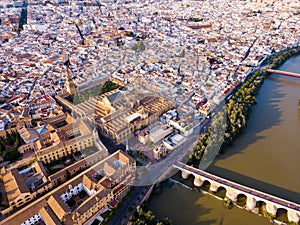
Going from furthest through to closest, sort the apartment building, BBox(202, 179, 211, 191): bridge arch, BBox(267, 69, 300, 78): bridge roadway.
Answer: BBox(267, 69, 300, 78): bridge roadway → BBox(202, 179, 211, 191): bridge arch → the apartment building

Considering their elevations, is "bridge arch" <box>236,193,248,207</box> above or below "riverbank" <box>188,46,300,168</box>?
below

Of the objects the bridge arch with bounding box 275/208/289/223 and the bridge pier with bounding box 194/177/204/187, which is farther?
the bridge pier with bounding box 194/177/204/187

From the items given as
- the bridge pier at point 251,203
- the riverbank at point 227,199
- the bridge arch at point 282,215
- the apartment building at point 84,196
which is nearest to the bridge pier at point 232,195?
the riverbank at point 227,199

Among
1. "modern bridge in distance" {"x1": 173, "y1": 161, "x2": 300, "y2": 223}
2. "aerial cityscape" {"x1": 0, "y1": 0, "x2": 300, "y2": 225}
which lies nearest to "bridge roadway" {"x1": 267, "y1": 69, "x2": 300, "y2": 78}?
"aerial cityscape" {"x1": 0, "y1": 0, "x2": 300, "y2": 225}

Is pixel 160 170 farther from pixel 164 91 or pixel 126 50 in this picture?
pixel 126 50

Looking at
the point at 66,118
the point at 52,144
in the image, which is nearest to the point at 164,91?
the point at 66,118

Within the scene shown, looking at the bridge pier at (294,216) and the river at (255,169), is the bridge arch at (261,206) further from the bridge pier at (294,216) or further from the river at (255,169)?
the bridge pier at (294,216)

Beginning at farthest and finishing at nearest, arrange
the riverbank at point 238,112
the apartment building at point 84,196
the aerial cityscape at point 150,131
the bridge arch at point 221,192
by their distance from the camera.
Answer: the riverbank at point 238,112 → the bridge arch at point 221,192 → the aerial cityscape at point 150,131 → the apartment building at point 84,196

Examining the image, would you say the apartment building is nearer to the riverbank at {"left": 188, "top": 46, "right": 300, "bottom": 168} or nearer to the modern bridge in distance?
the modern bridge in distance

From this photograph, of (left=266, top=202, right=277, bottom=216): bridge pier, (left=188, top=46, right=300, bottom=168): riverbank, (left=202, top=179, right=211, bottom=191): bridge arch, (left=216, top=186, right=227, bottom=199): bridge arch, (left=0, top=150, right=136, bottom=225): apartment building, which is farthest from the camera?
(left=188, top=46, right=300, bottom=168): riverbank

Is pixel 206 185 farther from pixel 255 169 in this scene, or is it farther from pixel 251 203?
pixel 255 169
